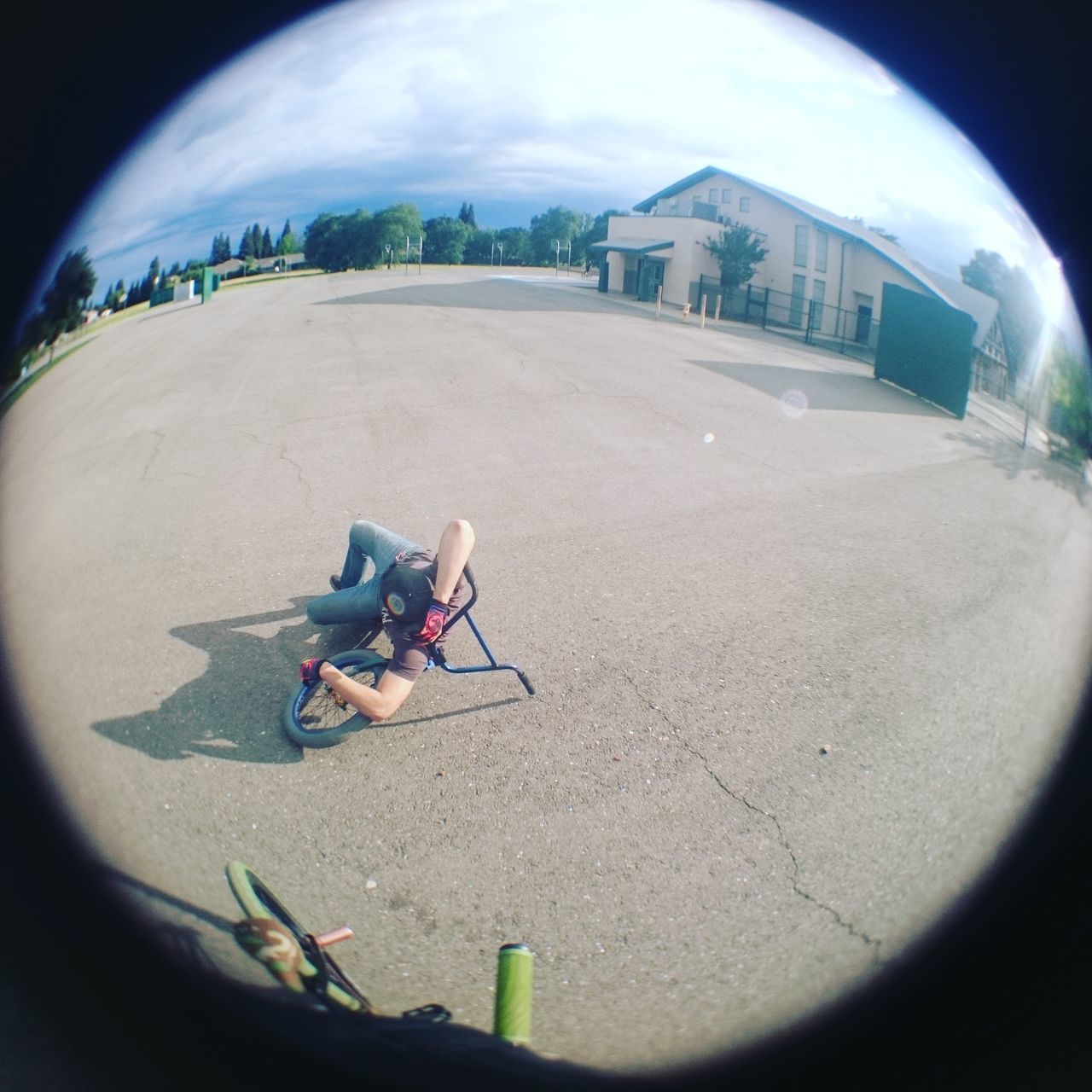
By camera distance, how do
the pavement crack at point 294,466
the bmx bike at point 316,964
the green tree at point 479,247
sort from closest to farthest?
the bmx bike at point 316,964 < the green tree at point 479,247 < the pavement crack at point 294,466

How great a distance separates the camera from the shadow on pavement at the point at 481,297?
6.25 ft

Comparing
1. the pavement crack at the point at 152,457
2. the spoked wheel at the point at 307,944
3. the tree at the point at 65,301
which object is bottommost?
the spoked wheel at the point at 307,944

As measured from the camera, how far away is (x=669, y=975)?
1.55 meters

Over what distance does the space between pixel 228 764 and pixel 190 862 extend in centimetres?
42

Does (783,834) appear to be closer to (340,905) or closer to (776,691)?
(776,691)

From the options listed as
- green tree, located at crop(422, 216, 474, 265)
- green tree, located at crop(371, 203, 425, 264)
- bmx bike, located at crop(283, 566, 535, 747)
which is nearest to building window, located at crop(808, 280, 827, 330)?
green tree, located at crop(422, 216, 474, 265)

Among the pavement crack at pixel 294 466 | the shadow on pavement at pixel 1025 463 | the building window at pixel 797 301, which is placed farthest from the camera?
the pavement crack at pixel 294 466

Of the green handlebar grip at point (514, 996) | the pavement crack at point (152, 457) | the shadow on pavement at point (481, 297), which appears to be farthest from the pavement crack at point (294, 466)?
the green handlebar grip at point (514, 996)

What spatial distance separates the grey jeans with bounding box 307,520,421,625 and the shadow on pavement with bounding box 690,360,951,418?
39.4 inches

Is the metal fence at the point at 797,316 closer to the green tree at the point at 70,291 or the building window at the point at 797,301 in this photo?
the building window at the point at 797,301

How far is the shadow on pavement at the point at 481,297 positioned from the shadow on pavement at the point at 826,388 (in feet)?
1.28

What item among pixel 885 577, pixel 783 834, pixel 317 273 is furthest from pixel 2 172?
pixel 885 577

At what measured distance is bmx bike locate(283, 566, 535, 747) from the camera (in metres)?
2.08

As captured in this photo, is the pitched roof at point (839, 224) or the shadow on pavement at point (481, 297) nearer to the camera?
the pitched roof at point (839, 224)
